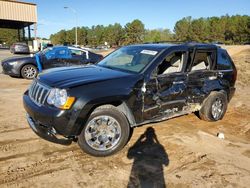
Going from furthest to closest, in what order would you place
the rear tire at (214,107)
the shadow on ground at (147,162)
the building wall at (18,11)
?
the building wall at (18,11), the rear tire at (214,107), the shadow on ground at (147,162)

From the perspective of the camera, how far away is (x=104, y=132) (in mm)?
4324

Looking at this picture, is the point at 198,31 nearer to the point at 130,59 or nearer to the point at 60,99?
the point at 130,59

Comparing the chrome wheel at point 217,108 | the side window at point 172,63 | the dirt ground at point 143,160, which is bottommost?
the dirt ground at point 143,160

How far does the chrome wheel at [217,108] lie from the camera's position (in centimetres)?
617

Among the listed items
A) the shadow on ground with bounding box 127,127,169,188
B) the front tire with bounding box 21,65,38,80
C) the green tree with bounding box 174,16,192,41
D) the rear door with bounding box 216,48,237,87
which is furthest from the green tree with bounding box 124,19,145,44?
the shadow on ground with bounding box 127,127,169,188

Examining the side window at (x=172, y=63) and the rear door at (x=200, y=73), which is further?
the rear door at (x=200, y=73)

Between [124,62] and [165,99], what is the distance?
1.11 m

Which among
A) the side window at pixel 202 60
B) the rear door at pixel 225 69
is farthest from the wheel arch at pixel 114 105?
the rear door at pixel 225 69

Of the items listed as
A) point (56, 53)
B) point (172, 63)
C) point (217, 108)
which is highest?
point (172, 63)

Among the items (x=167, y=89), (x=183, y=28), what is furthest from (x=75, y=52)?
(x=183, y=28)

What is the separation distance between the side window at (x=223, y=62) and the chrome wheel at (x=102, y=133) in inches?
120

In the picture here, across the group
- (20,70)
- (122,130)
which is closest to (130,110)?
(122,130)

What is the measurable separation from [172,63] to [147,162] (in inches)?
87.0

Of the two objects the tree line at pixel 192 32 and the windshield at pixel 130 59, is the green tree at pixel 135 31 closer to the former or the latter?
the tree line at pixel 192 32
